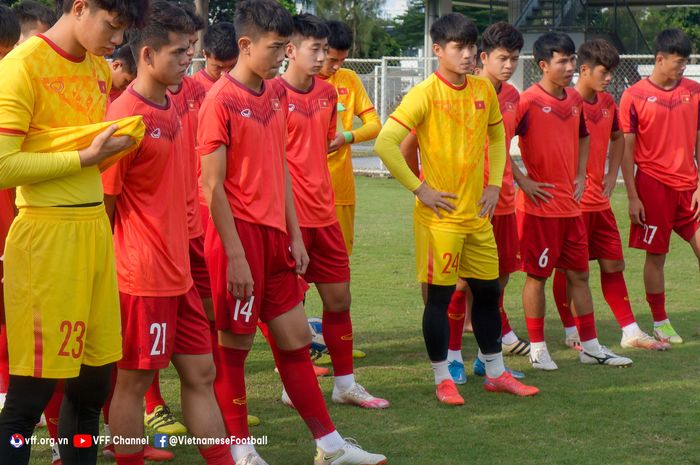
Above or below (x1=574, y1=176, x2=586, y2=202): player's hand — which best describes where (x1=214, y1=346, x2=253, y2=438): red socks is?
below

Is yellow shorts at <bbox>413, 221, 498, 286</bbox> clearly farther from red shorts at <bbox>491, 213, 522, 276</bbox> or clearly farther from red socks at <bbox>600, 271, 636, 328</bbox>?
red socks at <bbox>600, 271, 636, 328</bbox>

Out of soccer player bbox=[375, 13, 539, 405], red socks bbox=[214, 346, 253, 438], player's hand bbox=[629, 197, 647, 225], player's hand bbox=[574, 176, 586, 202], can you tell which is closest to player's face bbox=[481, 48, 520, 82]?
soccer player bbox=[375, 13, 539, 405]

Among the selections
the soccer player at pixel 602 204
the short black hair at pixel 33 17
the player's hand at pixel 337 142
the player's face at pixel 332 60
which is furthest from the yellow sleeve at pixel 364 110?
the short black hair at pixel 33 17

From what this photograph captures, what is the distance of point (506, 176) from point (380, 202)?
8992 millimetres

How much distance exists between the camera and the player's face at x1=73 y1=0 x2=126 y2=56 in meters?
3.83

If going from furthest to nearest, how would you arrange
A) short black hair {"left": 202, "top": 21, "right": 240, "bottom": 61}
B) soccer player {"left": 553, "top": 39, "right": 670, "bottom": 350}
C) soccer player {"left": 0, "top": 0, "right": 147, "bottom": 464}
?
soccer player {"left": 553, "top": 39, "right": 670, "bottom": 350}, short black hair {"left": 202, "top": 21, "right": 240, "bottom": 61}, soccer player {"left": 0, "top": 0, "right": 147, "bottom": 464}

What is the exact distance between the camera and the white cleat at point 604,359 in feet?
23.5

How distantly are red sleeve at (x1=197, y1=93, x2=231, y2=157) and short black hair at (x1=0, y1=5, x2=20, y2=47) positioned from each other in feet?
4.65

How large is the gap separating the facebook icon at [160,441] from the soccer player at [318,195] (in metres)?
1.26

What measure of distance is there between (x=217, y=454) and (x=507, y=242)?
3412 mm

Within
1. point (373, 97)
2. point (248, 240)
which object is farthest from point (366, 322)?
point (373, 97)

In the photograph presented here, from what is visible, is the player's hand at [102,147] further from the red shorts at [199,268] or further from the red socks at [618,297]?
the red socks at [618,297]

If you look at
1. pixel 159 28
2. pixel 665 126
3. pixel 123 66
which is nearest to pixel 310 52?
pixel 123 66

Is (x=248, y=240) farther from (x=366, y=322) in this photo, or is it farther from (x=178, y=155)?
(x=366, y=322)
